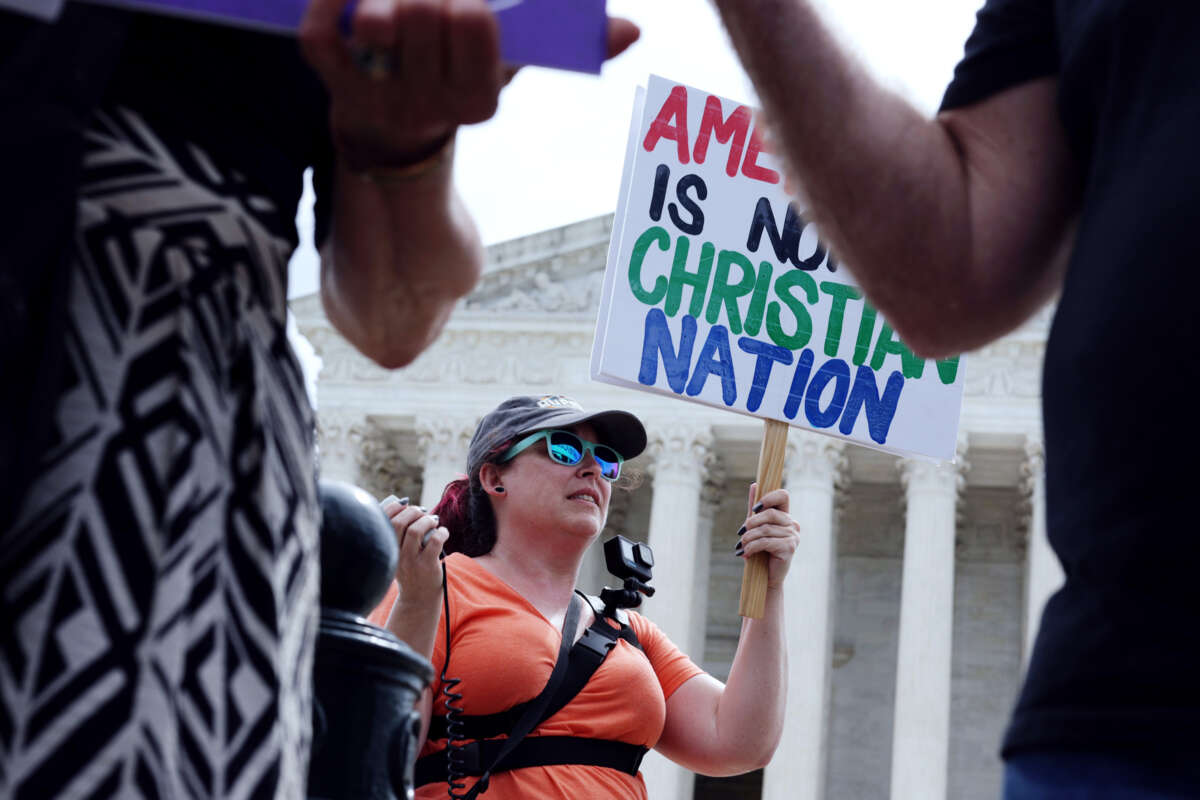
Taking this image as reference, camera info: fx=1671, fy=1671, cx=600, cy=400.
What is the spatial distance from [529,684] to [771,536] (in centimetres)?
86

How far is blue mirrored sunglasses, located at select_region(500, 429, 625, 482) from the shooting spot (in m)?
4.44

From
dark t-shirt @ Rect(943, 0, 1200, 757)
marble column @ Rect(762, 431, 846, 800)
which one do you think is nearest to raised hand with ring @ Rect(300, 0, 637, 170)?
dark t-shirt @ Rect(943, 0, 1200, 757)

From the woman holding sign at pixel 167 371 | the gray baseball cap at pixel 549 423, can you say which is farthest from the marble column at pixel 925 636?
the woman holding sign at pixel 167 371

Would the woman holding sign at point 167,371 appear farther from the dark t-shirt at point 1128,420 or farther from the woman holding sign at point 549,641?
the woman holding sign at point 549,641

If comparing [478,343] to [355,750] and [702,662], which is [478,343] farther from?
[355,750]

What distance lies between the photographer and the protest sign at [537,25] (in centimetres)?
150

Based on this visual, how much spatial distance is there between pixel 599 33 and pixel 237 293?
413 mm

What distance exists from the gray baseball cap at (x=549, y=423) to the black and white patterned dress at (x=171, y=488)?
108 inches

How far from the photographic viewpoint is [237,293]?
1554 millimetres

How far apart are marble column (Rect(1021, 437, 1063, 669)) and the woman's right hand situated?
24.4m

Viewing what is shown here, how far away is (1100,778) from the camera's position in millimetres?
1415

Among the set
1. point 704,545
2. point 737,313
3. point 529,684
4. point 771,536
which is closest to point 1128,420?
point 529,684

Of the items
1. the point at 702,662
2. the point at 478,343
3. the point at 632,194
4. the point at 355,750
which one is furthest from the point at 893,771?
the point at 355,750

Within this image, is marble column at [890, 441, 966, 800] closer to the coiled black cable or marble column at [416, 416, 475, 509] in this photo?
marble column at [416, 416, 475, 509]
